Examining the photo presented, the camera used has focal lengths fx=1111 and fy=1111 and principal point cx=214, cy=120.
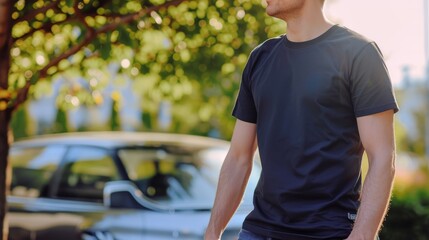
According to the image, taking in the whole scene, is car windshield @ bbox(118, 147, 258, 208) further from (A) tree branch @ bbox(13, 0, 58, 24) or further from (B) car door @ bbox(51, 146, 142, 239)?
(A) tree branch @ bbox(13, 0, 58, 24)

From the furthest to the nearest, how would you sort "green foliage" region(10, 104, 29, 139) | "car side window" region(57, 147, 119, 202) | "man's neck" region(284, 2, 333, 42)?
"green foliage" region(10, 104, 29, 139) → "car side window" region(57, 147, 119, 202) → "man's neck" region(284, 2, 333, 42)

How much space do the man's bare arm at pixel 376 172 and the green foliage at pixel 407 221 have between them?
7.11 metres

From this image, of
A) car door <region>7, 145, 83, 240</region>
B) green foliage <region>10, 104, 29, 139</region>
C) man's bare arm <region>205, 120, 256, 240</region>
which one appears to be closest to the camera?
man's bare arm <region>205, 120, 256, 240</region>

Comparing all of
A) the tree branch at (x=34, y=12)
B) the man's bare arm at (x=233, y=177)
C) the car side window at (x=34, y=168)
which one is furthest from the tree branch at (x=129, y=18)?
the man's bare arm at (x=233, y=177)

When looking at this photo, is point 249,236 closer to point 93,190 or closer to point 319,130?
point 319,130

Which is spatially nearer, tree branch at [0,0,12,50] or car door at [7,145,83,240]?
tree branch at [0,0,12,50]

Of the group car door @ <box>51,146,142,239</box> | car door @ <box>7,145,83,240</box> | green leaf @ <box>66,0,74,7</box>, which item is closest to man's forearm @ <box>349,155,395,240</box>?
green leaf @ <box>66,0,74,7</box>

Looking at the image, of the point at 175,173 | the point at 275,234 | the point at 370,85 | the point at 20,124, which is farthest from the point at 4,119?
the point at 20,124

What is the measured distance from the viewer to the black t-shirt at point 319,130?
137 inches

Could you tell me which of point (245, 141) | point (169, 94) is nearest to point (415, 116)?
point (169, 94)

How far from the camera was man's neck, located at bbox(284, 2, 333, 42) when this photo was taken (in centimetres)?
366

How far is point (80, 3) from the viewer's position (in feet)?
21.1

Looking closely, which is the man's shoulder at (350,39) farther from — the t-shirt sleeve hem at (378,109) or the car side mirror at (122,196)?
the car side mirror at (122,196)

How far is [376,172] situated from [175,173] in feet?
15.2
